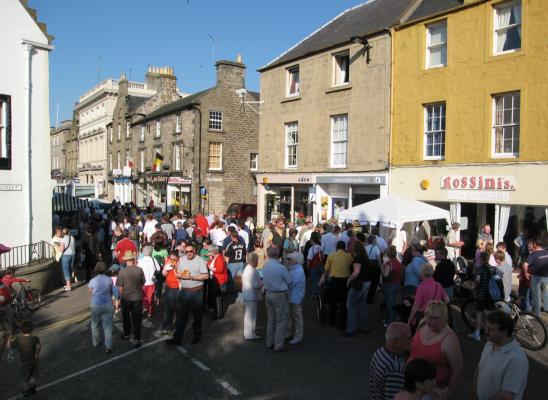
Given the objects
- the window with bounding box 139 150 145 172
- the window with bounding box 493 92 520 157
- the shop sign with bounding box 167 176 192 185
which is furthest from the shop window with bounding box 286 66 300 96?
the window with bounding box 139 150 145 172

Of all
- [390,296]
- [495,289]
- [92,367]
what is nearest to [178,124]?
[390,296]

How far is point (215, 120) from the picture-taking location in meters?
33.8

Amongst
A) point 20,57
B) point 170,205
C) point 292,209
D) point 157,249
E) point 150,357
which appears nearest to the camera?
point 150,357

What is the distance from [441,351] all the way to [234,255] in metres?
7.22

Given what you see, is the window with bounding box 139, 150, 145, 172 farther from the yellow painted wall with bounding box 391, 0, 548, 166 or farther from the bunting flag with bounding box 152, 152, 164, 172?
the yellow painted wall with bounding box 391, 0, 548, 166

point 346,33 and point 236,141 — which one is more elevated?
point 346,33

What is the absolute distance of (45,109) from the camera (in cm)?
1384

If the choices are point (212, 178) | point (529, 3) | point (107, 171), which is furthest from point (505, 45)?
point (107, 171)

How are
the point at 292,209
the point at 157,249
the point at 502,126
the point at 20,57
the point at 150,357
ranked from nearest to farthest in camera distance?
the point at 150,357
the point at 157,249
the point at 20,57
the point at 502,126
the point at 292,209

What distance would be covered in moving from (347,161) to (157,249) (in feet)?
34.7

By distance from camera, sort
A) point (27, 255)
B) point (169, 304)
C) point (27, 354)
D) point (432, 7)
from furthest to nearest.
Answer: point (432, 7), point (27, 255), point (169, 304), point (27, 354)

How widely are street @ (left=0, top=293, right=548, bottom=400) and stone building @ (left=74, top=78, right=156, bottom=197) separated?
154ft

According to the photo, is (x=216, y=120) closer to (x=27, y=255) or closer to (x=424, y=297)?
(x=27, y=255)

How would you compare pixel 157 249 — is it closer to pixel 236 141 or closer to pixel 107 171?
pixel 236 141
